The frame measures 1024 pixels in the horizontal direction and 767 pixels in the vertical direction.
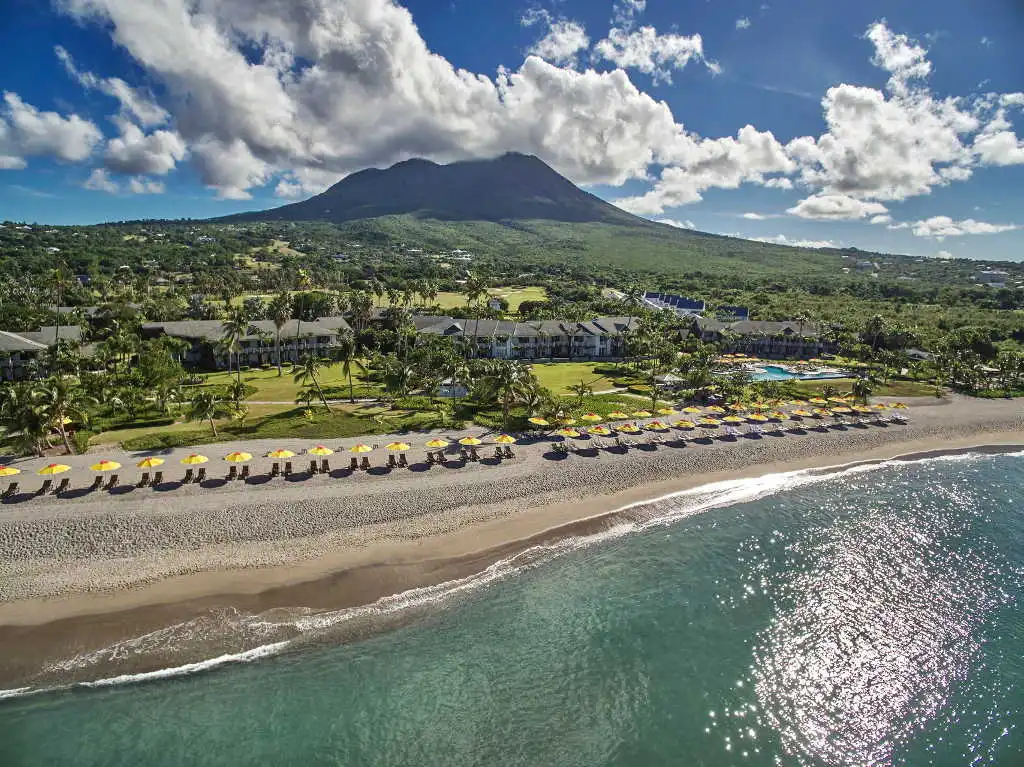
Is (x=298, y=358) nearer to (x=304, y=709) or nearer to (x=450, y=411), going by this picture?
(x=450, y=411)

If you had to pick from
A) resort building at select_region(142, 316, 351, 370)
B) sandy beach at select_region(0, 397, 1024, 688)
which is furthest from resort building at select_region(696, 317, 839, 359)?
resort building at select_region(142, 316, 351, 370)

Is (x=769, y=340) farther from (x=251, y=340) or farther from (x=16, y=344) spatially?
(x=16, y=344)

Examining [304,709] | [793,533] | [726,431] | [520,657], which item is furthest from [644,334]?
[304,709]

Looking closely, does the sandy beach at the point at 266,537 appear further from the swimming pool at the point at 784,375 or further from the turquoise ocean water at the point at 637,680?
the swimming pool at the point at 784,375

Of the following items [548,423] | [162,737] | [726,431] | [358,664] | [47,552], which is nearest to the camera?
[162,737]

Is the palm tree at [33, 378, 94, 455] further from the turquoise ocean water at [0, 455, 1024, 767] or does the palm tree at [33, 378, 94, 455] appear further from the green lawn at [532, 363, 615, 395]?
the green lawn at [532, 363, 615, 395]

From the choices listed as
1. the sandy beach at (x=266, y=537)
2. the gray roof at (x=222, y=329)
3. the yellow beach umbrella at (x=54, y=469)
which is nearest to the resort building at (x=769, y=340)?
the sandy beach at (x=266, y=537)
